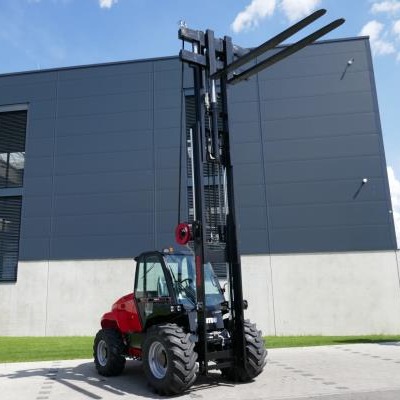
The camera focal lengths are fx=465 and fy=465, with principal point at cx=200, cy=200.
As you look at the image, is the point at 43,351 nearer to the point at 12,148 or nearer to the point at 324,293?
the point at 324,293

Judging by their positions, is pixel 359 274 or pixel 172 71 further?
pixel 172 71

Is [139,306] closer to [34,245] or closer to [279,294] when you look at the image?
[279,294]

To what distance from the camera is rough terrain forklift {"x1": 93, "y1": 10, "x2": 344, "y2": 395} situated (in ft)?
25.0

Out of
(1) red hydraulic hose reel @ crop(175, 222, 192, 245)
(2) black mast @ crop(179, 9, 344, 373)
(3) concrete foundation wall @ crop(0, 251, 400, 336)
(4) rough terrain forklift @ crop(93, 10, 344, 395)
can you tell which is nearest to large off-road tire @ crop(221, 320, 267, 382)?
(4) rough terrain forklift @ crop(93, 10, 344, 395)

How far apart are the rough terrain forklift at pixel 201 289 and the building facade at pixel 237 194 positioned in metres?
10.6

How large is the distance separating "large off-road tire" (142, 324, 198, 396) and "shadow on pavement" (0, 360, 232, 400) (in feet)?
0.96

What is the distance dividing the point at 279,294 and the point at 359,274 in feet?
11.0

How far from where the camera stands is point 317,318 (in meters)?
18.8

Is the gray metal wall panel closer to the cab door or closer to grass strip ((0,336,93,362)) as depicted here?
grass strip ((0,336,93,362))

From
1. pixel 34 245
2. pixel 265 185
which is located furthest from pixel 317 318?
pixel 34 245

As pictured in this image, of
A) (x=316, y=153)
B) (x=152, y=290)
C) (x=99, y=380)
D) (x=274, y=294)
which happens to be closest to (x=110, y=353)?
(x=99, y=380)

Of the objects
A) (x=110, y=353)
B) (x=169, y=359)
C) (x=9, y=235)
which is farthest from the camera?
(x=9, y=235)

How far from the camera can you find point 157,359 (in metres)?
7.87

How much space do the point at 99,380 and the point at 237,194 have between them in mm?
12438
